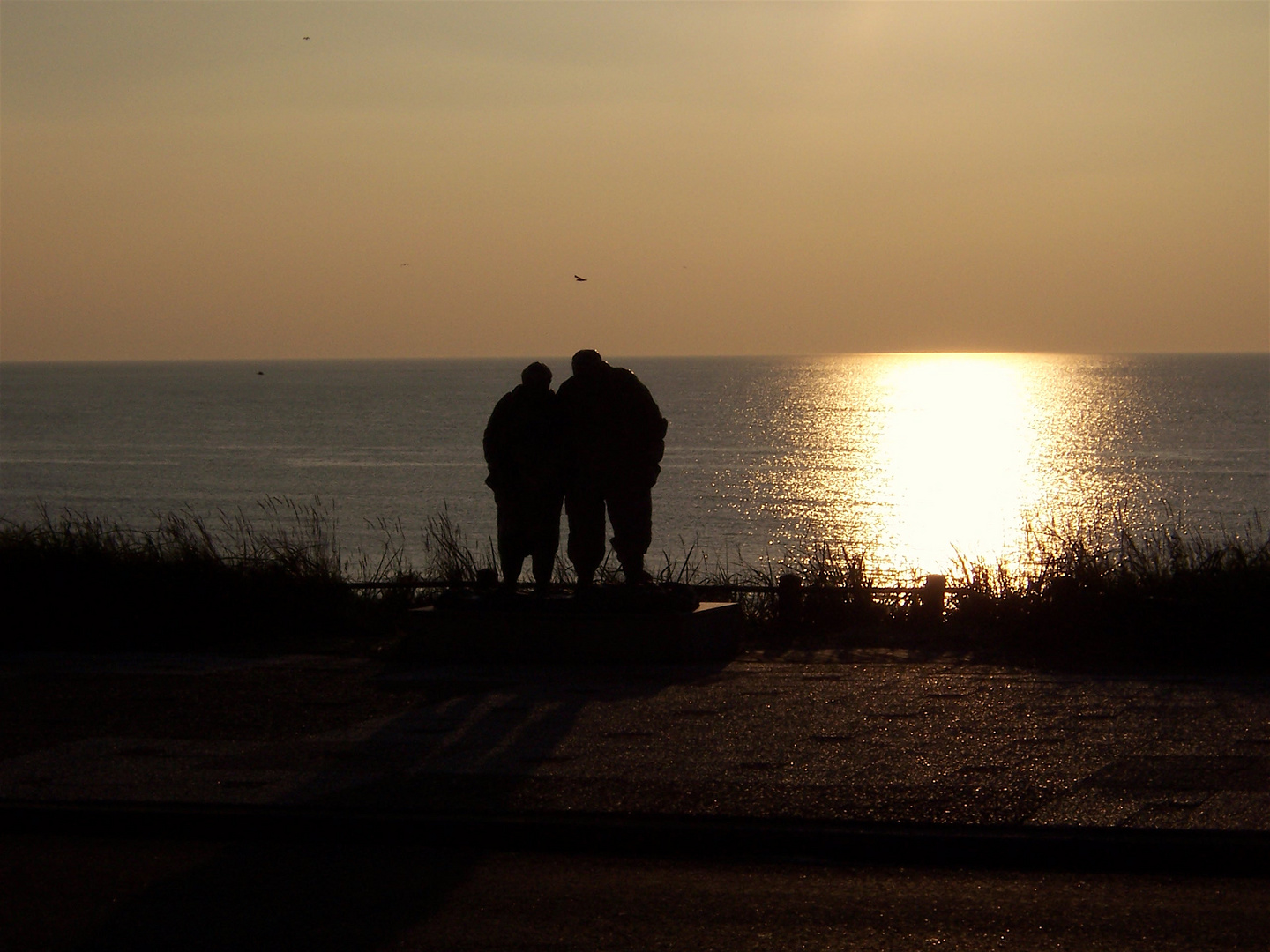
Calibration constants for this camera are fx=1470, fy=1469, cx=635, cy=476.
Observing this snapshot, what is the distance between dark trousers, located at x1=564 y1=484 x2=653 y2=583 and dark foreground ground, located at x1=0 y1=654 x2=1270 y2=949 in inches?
64.2

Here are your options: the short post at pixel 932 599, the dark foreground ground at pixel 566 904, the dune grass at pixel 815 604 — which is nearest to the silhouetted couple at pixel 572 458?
the dune grass at pixel 815 604

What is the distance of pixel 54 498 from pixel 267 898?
2202 inches

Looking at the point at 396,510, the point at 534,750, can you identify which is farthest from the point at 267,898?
the point at 396,510

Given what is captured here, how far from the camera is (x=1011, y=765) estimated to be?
22.9 ft

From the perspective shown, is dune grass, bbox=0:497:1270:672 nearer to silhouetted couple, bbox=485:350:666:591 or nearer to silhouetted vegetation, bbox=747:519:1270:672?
silhouetted vegetation, bbox=747:519:1270:672

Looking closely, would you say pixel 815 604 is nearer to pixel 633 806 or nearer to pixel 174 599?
pixel 174 599

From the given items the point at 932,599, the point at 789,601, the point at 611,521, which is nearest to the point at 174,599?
the point at 611,521

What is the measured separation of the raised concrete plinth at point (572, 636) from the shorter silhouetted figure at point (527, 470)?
414mm

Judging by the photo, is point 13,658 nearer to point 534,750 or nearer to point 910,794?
point 534,750

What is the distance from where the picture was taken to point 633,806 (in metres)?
6.38

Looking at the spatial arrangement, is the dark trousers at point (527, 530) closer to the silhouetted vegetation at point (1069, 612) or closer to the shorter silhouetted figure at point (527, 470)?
the shorter silhouetted figure at point (527, 470)

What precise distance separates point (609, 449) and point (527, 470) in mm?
609

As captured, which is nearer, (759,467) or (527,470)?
(527,470)

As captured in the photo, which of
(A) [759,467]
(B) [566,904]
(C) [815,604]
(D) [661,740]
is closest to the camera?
(B) [566,904]
